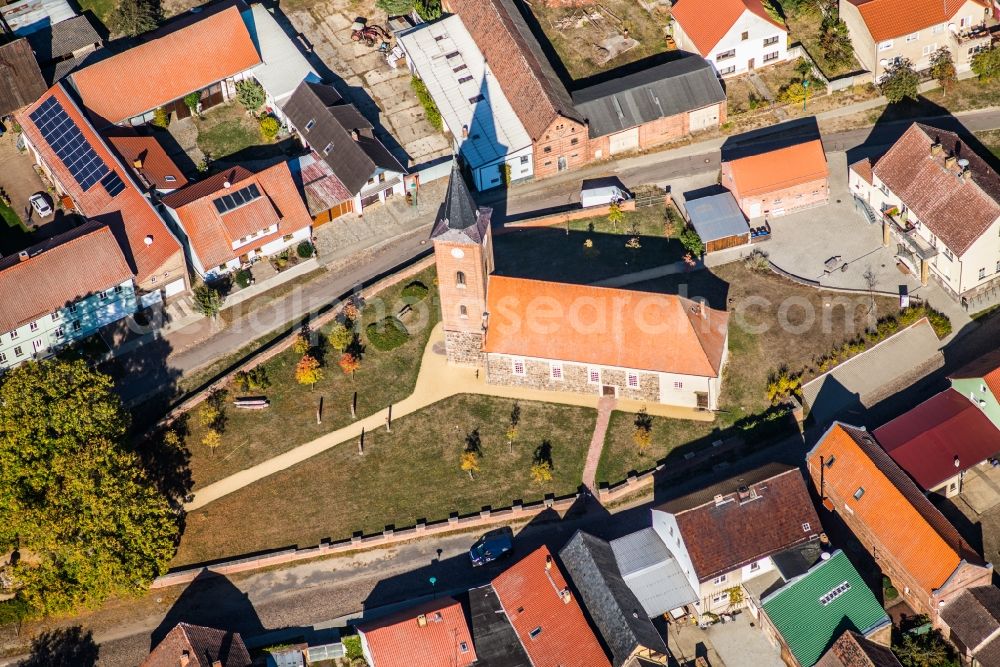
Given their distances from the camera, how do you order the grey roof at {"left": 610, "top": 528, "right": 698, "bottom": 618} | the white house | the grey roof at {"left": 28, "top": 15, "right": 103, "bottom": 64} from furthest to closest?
the grey roof at {"left": 28, "top": 15, "right": 103, "bottom": 64}, the white house, the grey roof at {"left": 610, "top": 528, "right": 698, "bottom": 618}

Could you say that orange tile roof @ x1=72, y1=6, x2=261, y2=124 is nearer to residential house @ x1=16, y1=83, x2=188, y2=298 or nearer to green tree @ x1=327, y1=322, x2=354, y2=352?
residential house @ x1=16, y1=83, x2=188, y2=298

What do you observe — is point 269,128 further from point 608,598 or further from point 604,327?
point 608,598

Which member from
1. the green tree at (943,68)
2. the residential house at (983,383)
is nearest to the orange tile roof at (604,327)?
the residential house at (983,383)

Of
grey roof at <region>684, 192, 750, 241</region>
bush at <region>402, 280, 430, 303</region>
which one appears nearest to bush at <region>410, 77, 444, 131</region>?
bush at <region>402, 280, 430, 303</region>

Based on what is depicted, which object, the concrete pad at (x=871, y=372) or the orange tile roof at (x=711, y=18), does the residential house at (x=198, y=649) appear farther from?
the orange tile roof at (x=711, y=18)

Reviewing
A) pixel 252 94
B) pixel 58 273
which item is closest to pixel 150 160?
pixel 252 94

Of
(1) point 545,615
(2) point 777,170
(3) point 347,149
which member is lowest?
(1) point 545,615
